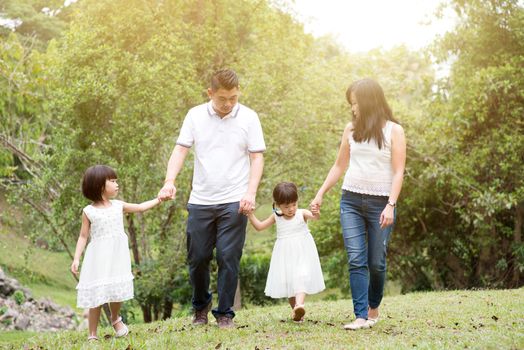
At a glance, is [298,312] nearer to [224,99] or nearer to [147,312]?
[224,99]

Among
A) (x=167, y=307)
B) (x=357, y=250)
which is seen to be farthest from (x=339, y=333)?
(x=167, y=307)

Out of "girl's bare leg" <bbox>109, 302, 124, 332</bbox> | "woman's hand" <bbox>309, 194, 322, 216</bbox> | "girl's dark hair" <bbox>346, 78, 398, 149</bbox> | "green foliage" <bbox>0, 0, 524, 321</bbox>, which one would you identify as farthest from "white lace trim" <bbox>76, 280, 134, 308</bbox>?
"green foliage" <bbox>0, 0, 524, 321</bbox>

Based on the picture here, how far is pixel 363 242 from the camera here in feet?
19.0

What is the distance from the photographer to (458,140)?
13.1m

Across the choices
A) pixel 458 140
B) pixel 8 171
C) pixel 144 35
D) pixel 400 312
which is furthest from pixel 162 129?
pixel 400 312

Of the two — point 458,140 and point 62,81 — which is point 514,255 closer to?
point 458,140

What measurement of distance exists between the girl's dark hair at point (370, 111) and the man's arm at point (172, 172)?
5.15ft

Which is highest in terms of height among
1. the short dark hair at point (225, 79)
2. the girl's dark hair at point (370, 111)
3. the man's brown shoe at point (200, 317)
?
the short dark hair at point (225, 79)

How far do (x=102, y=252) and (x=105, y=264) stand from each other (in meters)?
0.11

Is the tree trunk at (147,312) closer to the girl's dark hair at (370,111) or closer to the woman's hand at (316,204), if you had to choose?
the woman's hand at (316,204)

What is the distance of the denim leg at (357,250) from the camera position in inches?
225

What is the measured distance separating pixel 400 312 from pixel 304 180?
703cm

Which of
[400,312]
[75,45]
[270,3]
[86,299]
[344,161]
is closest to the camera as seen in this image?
[86,299]

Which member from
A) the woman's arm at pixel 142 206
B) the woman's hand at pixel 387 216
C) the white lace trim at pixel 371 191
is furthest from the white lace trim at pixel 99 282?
Result: the woman's hand at pixel 387 216
